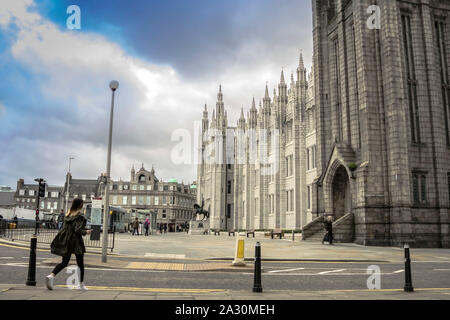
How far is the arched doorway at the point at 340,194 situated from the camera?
30203 millimetres

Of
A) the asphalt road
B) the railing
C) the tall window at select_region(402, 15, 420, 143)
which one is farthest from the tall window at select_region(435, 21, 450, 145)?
the railing

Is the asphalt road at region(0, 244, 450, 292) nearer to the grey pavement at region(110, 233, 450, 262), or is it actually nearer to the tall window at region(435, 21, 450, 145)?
the grey pavement at region(110, 233, 450, 262)

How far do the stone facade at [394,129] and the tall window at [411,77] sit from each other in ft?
0.22

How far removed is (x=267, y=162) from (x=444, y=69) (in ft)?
102

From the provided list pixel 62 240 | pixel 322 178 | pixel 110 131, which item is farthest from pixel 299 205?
pixel 62 240

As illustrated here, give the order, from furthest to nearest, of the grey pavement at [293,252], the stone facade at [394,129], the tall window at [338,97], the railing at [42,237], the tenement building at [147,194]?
the tenement building at [147,194] → the tall window at [338,97] → the stone facade at [394,129] → the railing at [42,237] → the grey pavement at [293,252]

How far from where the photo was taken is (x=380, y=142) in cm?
2612

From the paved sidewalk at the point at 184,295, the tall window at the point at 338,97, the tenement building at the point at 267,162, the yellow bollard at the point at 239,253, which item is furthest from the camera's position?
the tenement building at the point at 267,162

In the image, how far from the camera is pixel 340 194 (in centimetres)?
3028

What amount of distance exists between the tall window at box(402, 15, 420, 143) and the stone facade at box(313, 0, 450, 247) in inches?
2.6

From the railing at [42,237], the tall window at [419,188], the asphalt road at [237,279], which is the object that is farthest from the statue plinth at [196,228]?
the asphalt road at [237,279]

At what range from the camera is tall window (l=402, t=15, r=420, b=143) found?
88.3 ft

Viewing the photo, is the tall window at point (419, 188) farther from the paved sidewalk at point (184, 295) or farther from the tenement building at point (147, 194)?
the tenement building at point (147, 194)
